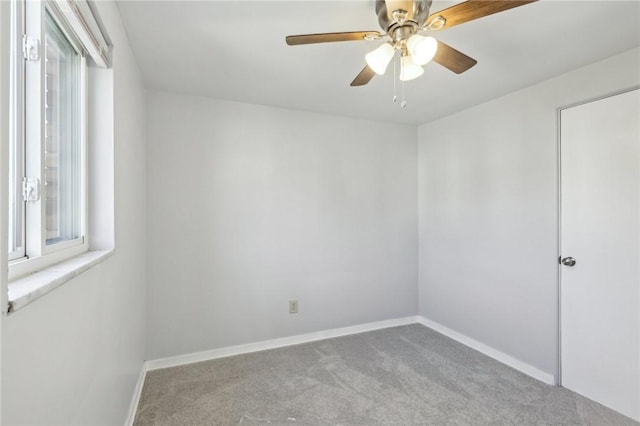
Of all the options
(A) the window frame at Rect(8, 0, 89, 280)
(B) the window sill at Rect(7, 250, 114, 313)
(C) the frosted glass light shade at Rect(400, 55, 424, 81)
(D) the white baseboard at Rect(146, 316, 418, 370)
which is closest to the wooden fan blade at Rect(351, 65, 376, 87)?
(C) the frosted glass light shade at Rect(400, 55, 424, 81)

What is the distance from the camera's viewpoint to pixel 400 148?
3.63 m

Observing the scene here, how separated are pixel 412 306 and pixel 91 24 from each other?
145 inches

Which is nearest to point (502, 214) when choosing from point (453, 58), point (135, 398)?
point (453, 58)

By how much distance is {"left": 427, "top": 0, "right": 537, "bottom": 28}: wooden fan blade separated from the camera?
1164mm

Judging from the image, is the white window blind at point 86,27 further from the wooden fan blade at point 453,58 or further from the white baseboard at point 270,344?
the white baseboard at point 270,344

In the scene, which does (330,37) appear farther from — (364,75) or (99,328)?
(99,328)

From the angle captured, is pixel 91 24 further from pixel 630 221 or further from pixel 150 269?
pixel 630 221

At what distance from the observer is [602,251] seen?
2133mm

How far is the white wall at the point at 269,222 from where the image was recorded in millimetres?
2641

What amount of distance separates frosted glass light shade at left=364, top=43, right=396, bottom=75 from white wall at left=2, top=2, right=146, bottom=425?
1.21m

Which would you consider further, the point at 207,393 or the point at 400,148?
the point at 400,148

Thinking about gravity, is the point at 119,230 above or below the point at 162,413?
above

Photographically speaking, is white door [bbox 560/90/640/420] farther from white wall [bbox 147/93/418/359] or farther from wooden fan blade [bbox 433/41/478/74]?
white wall [bbox 147/93/418/359]

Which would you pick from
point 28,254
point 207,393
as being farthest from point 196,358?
point 28,254
